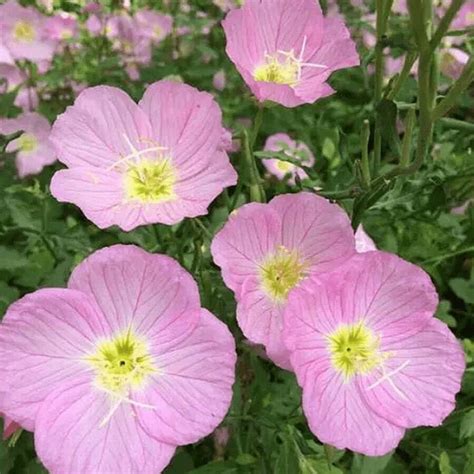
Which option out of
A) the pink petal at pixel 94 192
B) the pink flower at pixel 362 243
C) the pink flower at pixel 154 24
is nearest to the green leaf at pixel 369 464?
the pink flower at pixel 362 243

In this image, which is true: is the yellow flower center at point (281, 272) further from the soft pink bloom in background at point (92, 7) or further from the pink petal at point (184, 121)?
the soft pink bloom in background at point (92, 7)

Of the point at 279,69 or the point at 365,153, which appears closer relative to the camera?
the point at 365,153

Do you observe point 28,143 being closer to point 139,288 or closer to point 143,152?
point 143,152

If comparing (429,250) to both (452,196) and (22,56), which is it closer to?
(452,196)

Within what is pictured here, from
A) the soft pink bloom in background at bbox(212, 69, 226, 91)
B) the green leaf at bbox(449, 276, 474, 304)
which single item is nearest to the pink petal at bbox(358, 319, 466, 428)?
the green leaf at bbox(449, 276, 474, 304)

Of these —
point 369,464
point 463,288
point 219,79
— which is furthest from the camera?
point 219,79

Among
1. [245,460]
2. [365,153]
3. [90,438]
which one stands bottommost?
[245,460]

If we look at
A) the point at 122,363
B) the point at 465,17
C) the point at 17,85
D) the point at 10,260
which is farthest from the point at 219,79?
the point at 122,363
